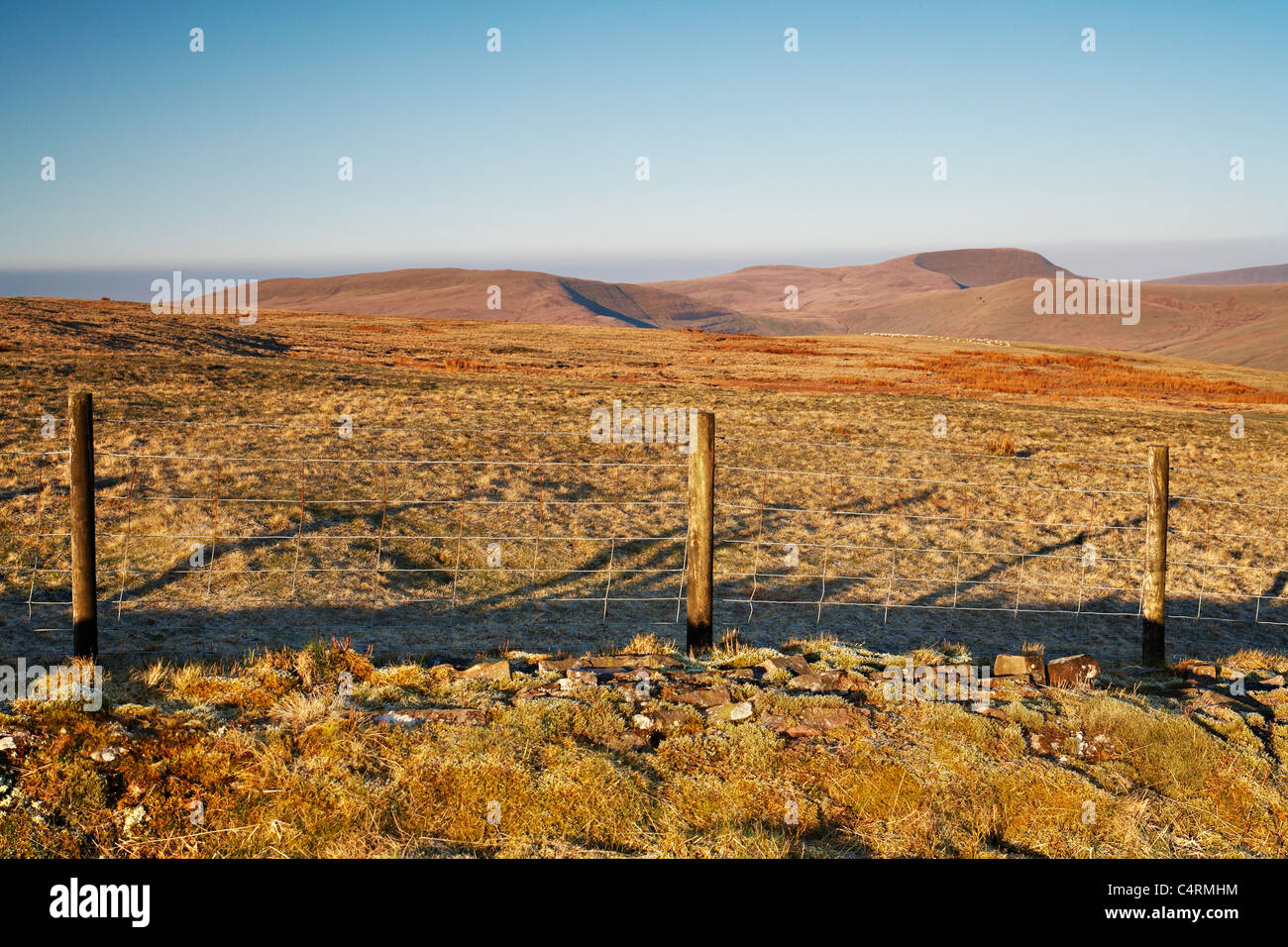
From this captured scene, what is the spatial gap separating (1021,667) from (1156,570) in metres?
2.62

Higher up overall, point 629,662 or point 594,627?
point 629,662

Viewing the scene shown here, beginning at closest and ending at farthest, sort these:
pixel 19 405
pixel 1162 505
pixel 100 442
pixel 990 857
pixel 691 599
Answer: pixel 990 857 < pixel 691 599 < pixel 1162 505 < pixel 100 442 < pixel 19 405

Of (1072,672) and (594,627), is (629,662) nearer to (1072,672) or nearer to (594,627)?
(594,627)

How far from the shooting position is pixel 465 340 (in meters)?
55.3

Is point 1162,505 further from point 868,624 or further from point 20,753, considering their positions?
point 20,753

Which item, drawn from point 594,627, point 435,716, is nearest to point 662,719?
point 435,716

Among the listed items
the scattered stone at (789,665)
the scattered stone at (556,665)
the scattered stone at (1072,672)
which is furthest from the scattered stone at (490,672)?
the scattered stone at (1072,672)

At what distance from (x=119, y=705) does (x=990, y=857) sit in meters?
5.78

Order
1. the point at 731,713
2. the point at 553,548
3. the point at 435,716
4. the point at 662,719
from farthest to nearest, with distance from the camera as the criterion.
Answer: the point at 553,548
the point at 731,713
the point at 662,719
the point at 435,716

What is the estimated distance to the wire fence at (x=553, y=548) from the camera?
35.9 feet

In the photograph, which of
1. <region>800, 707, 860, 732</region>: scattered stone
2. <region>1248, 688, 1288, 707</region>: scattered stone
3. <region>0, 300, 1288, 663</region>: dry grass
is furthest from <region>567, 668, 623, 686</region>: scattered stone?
<region>1248, 688, 1288, 707</region>: scattered stone

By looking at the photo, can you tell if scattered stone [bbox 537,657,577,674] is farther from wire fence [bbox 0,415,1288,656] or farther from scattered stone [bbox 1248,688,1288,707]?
scattered stone [bbox 1248,688,1288,707]

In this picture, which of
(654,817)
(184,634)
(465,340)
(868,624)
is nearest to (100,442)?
(184,634)

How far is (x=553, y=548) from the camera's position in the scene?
14.1m
